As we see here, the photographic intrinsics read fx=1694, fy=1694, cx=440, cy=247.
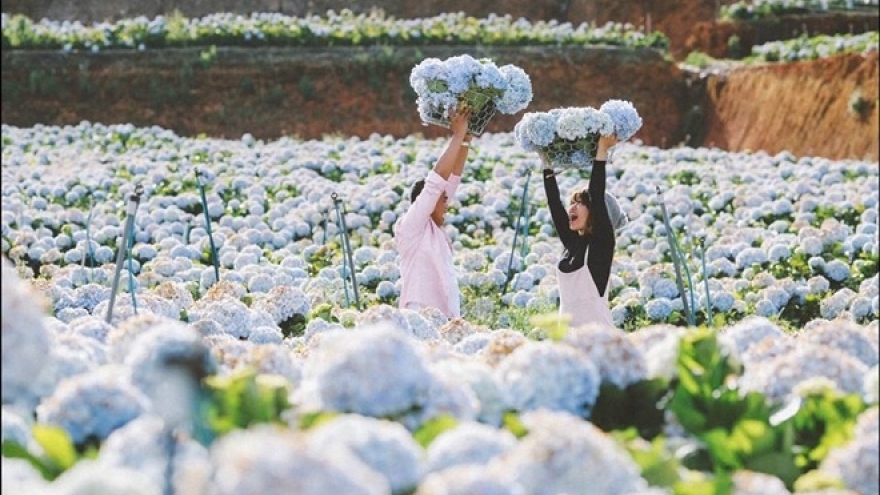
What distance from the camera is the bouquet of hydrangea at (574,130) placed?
7.77 m

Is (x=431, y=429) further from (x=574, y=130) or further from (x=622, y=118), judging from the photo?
(x=622, y=118)

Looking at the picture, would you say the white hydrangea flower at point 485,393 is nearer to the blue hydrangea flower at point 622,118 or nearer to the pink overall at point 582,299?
the pink overall at point 582,299

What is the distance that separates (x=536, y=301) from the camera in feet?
34.6

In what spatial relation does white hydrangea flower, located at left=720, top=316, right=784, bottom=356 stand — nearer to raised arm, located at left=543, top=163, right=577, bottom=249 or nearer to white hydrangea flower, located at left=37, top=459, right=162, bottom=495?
white hydrangea flower, located at left=37, top=459, right=162, bottom=495

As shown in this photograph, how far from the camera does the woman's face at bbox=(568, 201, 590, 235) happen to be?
7.82 metres

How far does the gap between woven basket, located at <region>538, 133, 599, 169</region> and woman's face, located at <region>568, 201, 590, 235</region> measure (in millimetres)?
211

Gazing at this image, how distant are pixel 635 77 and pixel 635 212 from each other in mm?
14480

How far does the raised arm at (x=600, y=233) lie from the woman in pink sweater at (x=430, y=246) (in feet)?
2.35

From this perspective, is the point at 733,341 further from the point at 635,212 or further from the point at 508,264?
the point at 635,212

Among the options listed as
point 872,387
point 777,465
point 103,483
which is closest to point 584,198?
point 872,387

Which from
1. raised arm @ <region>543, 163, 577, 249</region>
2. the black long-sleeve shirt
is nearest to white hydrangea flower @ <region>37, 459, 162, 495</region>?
the black long-sleeve shirt

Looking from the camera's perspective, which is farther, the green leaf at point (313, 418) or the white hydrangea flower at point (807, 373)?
the white hydrangea flower at point (807, 373)

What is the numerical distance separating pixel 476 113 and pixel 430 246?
0.68 m

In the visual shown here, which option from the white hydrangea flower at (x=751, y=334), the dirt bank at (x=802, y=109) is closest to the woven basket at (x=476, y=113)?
the white hydrangea flower at (x=751, y=334)
